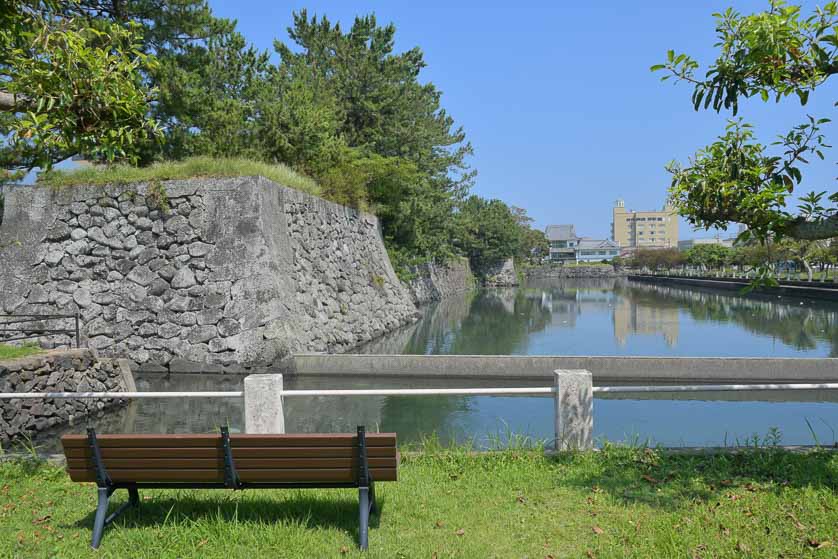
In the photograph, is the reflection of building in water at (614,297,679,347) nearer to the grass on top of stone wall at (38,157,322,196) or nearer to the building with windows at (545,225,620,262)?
the grass on top of stone wall at (38,157,322,196)

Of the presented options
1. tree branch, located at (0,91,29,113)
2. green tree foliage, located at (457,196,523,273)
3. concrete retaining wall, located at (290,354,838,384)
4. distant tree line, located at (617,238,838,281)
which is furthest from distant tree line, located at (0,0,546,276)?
distant tree line, located at (617,238,838,281)

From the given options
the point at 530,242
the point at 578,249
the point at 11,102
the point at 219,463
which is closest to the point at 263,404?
the point at 219,463

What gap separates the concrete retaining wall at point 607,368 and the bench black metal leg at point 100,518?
9.20 m

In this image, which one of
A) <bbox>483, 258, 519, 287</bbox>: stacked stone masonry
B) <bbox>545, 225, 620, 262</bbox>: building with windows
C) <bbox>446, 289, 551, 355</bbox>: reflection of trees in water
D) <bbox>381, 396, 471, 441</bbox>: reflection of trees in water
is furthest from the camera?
<bbox>545, 225, 620, 262</bbox>: building with windows

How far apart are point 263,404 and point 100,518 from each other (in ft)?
5.86

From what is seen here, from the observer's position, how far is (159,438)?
399cm

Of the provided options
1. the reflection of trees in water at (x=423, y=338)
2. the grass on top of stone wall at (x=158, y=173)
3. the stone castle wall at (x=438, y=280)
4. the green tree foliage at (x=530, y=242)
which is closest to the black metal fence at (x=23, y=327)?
the grass on top of stone wall at (x=158, y=173)

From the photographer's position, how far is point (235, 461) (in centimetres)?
405

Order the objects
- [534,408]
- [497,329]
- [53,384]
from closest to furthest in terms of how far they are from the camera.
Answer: [53,384] → [534,408] → [497,329]

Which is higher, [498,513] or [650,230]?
[650,230]

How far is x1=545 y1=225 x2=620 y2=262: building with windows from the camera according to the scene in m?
147

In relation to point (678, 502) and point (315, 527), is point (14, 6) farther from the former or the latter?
point (678, 502)

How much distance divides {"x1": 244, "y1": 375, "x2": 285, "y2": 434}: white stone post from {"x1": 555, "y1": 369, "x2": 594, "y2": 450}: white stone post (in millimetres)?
2533

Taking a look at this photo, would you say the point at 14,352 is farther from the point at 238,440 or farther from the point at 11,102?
the point at 238,440
